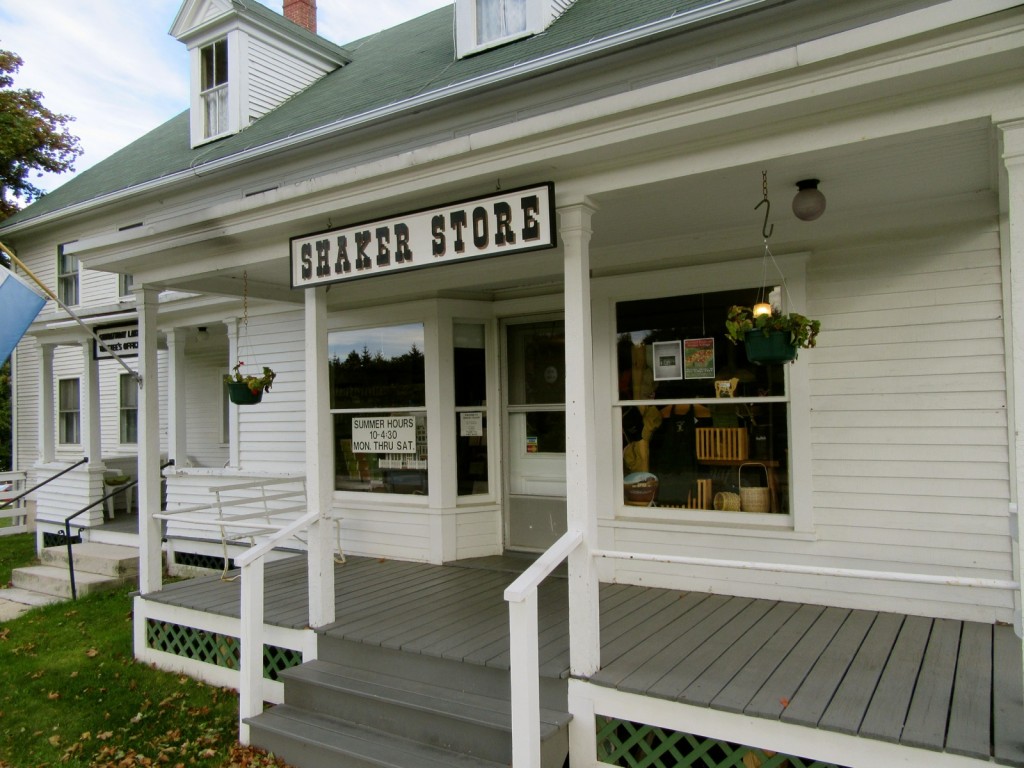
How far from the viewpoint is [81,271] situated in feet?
41.3

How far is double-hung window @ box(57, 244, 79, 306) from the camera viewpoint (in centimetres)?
1288

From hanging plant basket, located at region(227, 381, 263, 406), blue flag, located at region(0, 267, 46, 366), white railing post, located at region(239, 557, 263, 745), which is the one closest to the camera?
white railing post, located at region(239, 557, 263, 745)

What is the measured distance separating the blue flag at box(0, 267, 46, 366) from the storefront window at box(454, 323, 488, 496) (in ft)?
10.7

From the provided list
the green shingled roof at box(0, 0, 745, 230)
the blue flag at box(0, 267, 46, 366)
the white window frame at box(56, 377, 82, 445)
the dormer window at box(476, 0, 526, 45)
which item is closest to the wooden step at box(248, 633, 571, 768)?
the blue flag at box(0, 267, 46, 366)

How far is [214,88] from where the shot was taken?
10047mm

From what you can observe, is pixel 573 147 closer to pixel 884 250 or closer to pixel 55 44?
pixel 884 250

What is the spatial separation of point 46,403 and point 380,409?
723 cm

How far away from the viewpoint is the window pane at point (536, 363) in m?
6.17

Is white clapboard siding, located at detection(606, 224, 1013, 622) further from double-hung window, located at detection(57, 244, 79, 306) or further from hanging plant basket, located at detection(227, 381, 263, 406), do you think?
double-hung window, located at detection(57, 244, 79, 306)

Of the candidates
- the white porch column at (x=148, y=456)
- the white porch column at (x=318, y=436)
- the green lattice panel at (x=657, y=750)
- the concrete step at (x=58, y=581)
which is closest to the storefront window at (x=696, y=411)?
the green lattice panel at (x=657, y=750)

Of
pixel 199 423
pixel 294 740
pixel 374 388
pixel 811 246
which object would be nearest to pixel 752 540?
Answer: pixel 811 246

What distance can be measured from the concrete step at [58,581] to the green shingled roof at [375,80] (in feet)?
17.2

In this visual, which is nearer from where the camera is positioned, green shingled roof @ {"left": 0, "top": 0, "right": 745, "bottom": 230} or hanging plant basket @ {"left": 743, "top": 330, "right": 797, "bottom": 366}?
hanging plant basket @ {"left": 743, "top": 330, "right": 797, "bottom": 366}

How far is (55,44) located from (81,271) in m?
7.74
